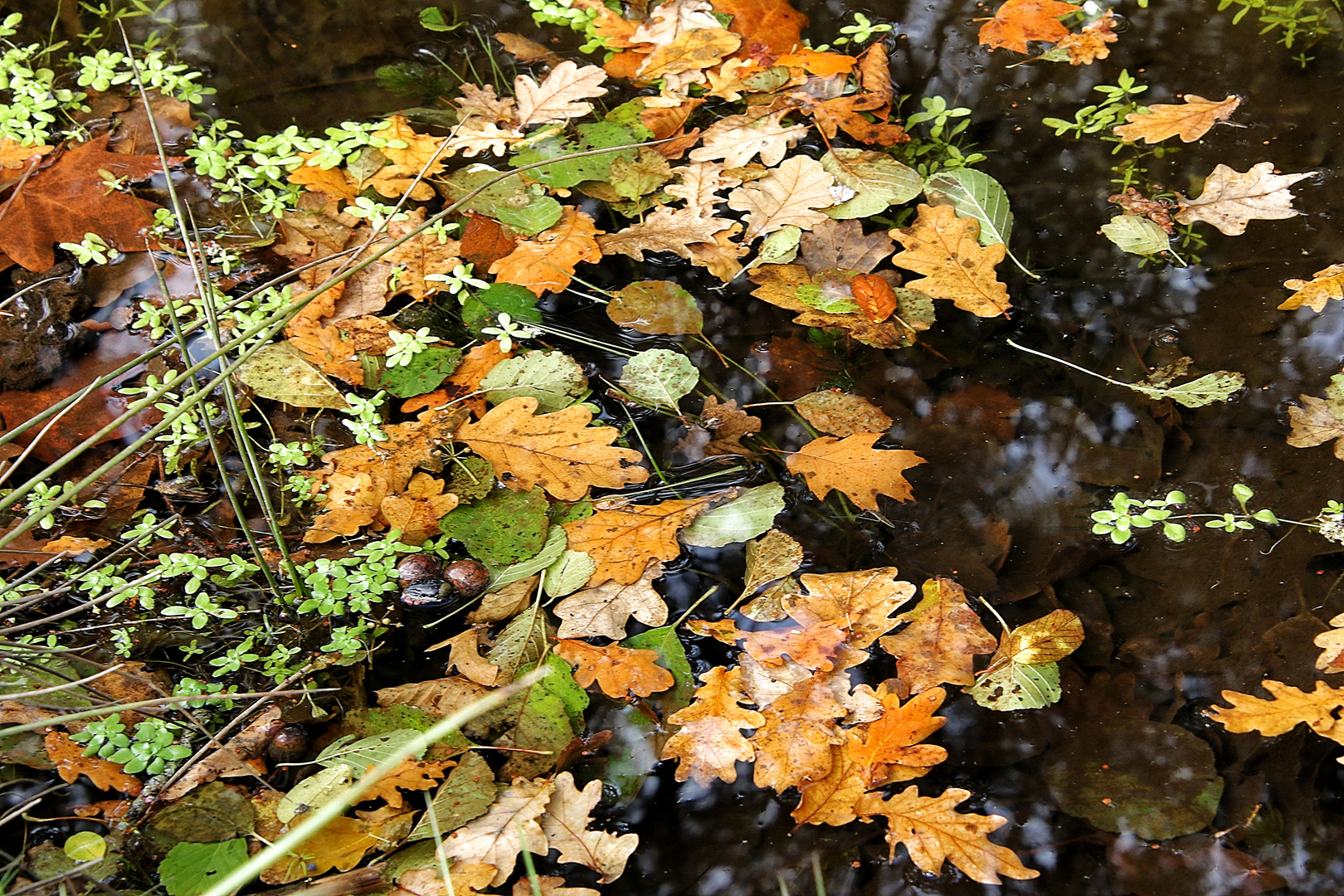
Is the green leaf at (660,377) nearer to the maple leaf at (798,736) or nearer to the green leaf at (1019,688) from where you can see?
the maple leaf at (798,736)

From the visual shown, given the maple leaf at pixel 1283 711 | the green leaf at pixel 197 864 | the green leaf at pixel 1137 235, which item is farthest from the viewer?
the green leaf at pixel 1137 235

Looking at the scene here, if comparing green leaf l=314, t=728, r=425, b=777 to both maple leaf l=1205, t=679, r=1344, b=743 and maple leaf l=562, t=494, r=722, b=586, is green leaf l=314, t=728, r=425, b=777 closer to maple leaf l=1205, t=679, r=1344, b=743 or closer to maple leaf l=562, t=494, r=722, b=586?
maple leaf l=562, t=494, r=722, b=586

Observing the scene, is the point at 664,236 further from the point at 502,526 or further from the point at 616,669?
the point at 616,669

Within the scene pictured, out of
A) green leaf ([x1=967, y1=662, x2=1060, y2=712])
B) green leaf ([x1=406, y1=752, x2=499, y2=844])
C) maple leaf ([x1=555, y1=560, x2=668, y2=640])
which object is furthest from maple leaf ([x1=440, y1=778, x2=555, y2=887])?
green leaf ([x1=967, y1=662, x2=1060, y2=712])

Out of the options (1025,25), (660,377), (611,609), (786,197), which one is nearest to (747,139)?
(786,197)

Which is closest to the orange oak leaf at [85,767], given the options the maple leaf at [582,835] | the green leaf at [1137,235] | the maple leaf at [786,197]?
the maple leaf at [582,835]

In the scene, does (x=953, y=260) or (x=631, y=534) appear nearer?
(x=631, y=534)
